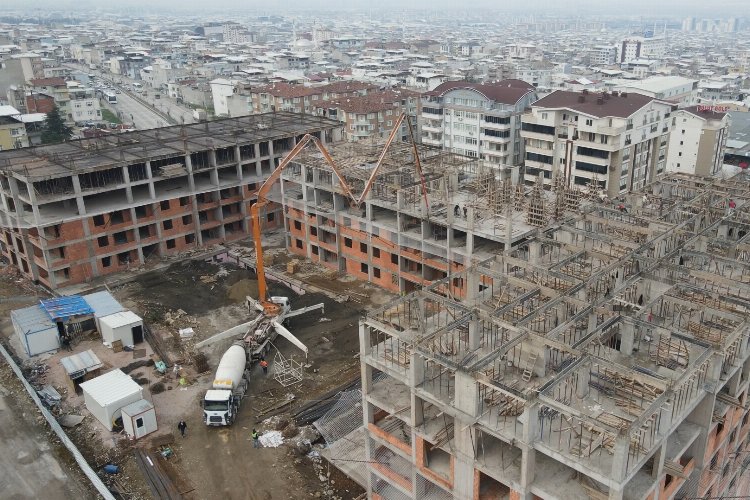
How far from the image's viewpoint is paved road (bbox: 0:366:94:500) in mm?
28641

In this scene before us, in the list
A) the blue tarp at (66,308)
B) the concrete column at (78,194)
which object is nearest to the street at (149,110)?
the concrete column at (78,194)

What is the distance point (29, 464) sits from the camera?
30391 millimetres

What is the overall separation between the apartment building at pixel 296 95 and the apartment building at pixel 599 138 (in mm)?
45672

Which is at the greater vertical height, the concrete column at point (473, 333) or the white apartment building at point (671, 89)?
the concrete column at point (473, 333)

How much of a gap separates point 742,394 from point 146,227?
47613 millimetres

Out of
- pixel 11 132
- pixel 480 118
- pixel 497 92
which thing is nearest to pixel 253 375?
pixel 480 118

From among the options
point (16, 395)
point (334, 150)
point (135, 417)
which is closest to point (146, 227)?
point (334, 150)

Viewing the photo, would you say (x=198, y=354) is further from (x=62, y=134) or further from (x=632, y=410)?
(x=62, y=134)

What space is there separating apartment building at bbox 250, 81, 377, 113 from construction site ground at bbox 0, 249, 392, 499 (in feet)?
190

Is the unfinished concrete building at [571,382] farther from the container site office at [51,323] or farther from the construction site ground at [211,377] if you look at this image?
the container site office at [51,323]

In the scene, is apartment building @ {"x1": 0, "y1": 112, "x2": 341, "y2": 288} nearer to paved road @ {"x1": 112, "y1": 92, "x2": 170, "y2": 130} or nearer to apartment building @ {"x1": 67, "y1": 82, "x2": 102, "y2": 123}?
apartment building @ {"x1": 67, "y1": 82, "x2": 102, "y2": 123}

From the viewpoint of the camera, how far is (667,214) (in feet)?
116

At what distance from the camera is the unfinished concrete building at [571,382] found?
19391 mm

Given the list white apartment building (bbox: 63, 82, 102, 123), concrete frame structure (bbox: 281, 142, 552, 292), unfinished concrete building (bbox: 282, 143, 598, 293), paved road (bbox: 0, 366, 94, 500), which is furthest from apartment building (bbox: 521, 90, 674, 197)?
white apartment building (bbox: 63, 82, 102, 123)
